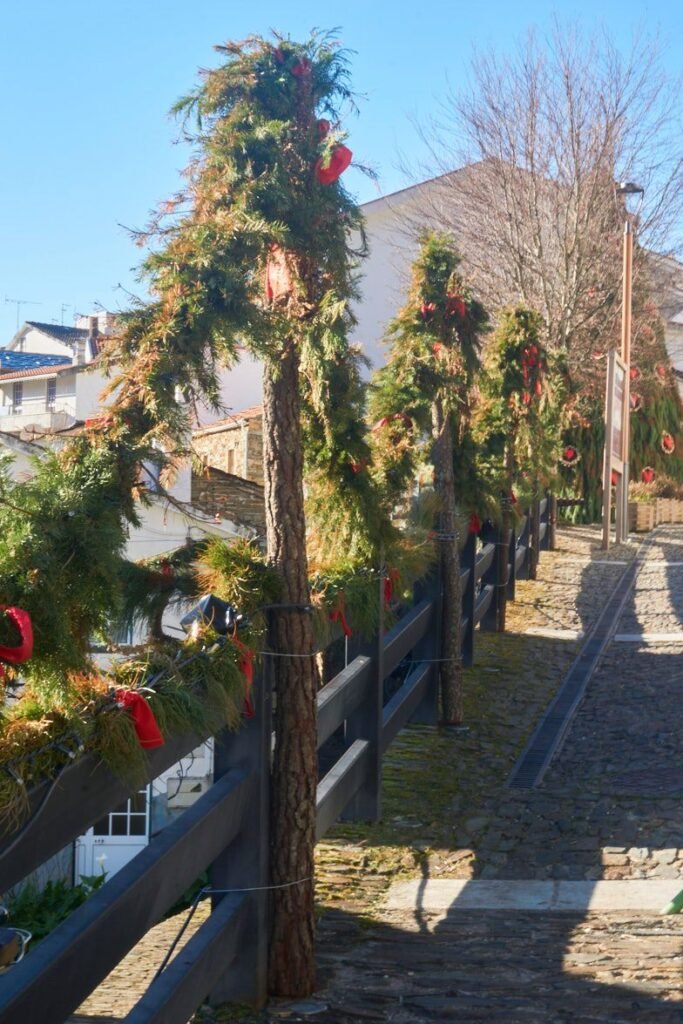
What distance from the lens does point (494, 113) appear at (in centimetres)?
2458

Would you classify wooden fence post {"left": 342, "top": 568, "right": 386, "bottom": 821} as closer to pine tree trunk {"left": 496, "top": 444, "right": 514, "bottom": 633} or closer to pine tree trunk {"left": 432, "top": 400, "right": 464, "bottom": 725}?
pine tree trunk {"left": 432, "top": 400, "right": 464, "bottom": 725}

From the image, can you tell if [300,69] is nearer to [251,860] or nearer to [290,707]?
[290,707]

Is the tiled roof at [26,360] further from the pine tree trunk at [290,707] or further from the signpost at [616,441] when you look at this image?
the pine tree trunk at [290,707]

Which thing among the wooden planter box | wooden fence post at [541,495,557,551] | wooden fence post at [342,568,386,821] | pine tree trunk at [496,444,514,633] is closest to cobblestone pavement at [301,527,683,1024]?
wooden fence post at [342,568,386,821]

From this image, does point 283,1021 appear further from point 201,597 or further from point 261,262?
point 261,262

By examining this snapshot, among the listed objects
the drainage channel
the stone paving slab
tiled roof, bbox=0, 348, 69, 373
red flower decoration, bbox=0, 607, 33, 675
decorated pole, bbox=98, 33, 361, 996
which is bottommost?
the stone paving slab

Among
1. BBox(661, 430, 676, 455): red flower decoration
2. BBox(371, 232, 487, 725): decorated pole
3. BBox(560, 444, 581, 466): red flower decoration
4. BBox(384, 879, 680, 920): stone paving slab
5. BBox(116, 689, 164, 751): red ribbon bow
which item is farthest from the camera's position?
BBox(661, 430, 676, 455): red flower decoration

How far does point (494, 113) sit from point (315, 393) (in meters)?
21.1

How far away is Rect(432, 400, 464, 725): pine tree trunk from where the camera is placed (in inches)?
348

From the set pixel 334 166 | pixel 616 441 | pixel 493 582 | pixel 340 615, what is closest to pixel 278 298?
pixel 334 166

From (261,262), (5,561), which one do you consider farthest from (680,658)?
(5,561)

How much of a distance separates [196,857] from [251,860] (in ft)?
1.92

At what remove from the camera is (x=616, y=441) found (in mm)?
18875

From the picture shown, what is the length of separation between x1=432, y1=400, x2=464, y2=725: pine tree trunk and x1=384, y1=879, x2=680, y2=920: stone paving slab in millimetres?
2904
